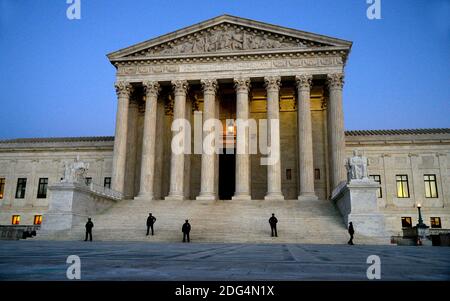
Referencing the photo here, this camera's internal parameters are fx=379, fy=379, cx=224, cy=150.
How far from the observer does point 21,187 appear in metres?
47.5

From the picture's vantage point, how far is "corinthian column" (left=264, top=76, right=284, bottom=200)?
35231 mm

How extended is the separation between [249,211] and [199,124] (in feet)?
47.4

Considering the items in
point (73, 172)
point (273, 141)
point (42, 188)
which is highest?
point (273, 141)

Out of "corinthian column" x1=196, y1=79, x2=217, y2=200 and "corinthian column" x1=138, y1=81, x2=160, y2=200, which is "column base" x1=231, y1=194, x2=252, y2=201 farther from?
"corinthian column" x1=138, y1=81, x2=160, y2=200

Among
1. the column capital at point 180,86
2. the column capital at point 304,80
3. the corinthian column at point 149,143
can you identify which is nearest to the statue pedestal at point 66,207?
the corinthian column at point 149,143

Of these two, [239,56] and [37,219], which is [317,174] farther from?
[37,219]

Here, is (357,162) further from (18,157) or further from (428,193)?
(18,157)

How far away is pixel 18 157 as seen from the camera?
4841 centimetres

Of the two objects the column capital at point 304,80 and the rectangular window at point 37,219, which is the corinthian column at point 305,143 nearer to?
the column capital at point 304,80

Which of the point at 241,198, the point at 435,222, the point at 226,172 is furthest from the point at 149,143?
the point at 435,222

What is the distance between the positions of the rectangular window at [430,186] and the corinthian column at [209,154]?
2287 centimetres

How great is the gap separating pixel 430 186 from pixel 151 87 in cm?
3147
